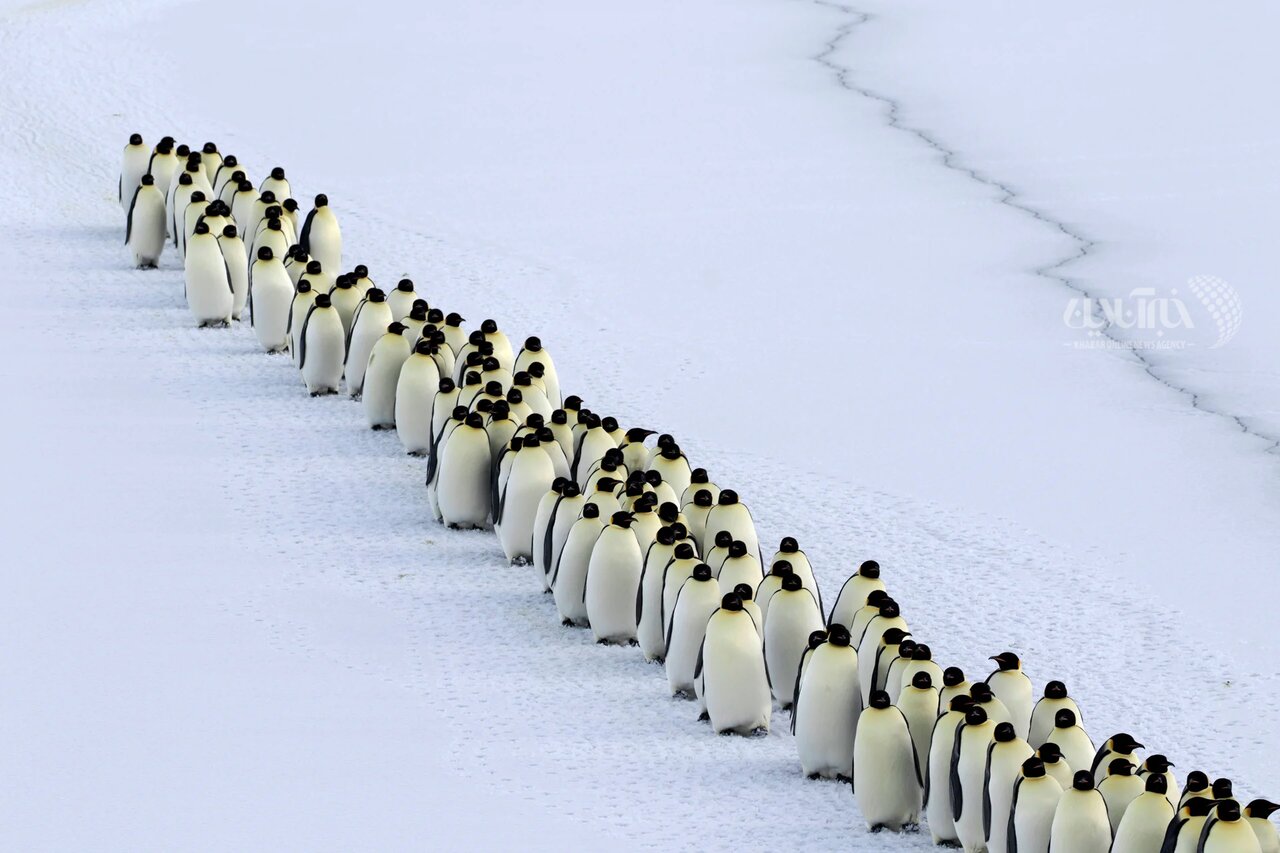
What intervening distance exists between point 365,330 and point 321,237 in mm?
1202

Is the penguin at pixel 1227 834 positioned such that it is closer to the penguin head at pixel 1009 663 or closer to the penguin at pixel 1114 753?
the penguin at pixel 1114 753

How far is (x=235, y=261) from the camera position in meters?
7.75

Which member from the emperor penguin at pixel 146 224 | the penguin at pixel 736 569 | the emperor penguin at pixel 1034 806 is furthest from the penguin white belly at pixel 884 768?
the emperor penguin at pixel 146 224

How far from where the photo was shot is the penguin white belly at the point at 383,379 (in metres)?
6.80

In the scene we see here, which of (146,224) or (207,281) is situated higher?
(146,224)

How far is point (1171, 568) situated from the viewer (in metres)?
6.20

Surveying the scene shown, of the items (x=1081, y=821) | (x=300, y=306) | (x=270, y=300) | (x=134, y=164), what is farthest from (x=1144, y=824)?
(x=134, y=164)

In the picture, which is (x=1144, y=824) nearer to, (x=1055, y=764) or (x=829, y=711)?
(x=1055, y=764)

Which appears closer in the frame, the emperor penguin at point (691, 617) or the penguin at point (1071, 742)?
the penguin at point (1071, 742)

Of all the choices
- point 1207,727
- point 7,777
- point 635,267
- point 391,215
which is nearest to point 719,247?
point 635,267

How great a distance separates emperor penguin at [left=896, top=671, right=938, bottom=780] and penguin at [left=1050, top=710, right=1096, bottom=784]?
0.29 meters

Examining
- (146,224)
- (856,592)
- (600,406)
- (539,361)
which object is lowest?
(856,592)

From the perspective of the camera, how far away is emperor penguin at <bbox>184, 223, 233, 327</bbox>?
7.59 meters

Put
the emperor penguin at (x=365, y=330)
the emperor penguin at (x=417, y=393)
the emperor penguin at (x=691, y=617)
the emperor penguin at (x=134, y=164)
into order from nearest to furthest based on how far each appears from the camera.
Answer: the emperor penguin at (x=691, y=617) < the emperor penguin at (x=417, y=393) < the emperor penguin at (x=365, y=330) < the emperor penguin at (x=134, y=164)
